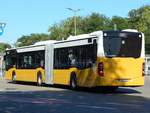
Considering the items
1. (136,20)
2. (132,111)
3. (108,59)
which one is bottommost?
(132,111)

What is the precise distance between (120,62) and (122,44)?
3.14 ft

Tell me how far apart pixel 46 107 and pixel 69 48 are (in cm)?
1258

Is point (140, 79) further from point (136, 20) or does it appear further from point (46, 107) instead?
point (136, 20)

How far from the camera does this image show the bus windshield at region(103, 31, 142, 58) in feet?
88.4

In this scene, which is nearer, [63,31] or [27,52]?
[27,52]

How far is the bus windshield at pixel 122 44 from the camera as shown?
2694 cm

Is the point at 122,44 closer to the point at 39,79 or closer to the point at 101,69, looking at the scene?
the point at 101,69

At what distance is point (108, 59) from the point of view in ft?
88.0

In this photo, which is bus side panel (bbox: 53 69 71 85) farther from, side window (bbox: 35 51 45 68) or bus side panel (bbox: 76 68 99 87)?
side window (bbox: 35 51 45 68)

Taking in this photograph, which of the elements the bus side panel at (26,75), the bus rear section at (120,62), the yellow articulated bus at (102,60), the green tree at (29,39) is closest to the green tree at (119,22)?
the green tree at (29,39)

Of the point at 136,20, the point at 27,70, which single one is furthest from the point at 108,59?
the point at 136,20

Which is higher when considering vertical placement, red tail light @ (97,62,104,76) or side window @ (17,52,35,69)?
side window @ (17,52,35,69)

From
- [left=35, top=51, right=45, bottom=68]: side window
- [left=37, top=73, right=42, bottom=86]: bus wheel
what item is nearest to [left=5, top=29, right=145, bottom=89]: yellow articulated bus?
[left=35, top=51, right=45, bottom=68]: side window

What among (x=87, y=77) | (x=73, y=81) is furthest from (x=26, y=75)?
(x=87, y=77)
